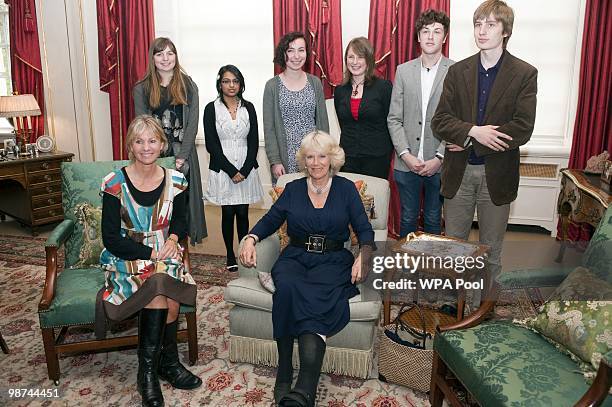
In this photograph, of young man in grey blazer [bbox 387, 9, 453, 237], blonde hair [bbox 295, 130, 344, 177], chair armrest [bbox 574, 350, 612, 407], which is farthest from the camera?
young man in grey blazer [bbox 387, 9, 453, 237]

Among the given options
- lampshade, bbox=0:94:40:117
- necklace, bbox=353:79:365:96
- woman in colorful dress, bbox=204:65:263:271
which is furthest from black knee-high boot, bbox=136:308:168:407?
lampshade, bbox=0:94:40:117

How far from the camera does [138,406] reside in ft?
7.91

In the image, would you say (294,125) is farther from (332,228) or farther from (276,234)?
(332,228)

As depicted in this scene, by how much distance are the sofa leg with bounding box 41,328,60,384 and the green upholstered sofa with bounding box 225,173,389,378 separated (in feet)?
2.83

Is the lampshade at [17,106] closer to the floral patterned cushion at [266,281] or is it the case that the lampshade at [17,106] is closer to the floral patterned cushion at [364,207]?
the floral patterned cushion at [364,207]

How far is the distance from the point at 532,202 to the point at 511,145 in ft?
8.48

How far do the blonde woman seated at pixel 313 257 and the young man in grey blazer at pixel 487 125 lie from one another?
0.62 metres

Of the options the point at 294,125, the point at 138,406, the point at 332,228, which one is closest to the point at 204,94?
the point at 294,125

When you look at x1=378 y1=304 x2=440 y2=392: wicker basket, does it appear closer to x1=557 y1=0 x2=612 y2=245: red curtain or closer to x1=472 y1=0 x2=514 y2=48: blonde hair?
x1=472 y1=0 x2=514 y2=48: blonde hair

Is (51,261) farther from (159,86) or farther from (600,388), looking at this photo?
(600,388)

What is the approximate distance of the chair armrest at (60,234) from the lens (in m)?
2.61

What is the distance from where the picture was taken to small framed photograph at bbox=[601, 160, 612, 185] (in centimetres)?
355

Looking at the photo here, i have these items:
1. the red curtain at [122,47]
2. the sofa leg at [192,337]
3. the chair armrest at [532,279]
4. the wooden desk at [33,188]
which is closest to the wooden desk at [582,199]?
the chair armrest at [532,279]

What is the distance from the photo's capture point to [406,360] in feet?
8.00
